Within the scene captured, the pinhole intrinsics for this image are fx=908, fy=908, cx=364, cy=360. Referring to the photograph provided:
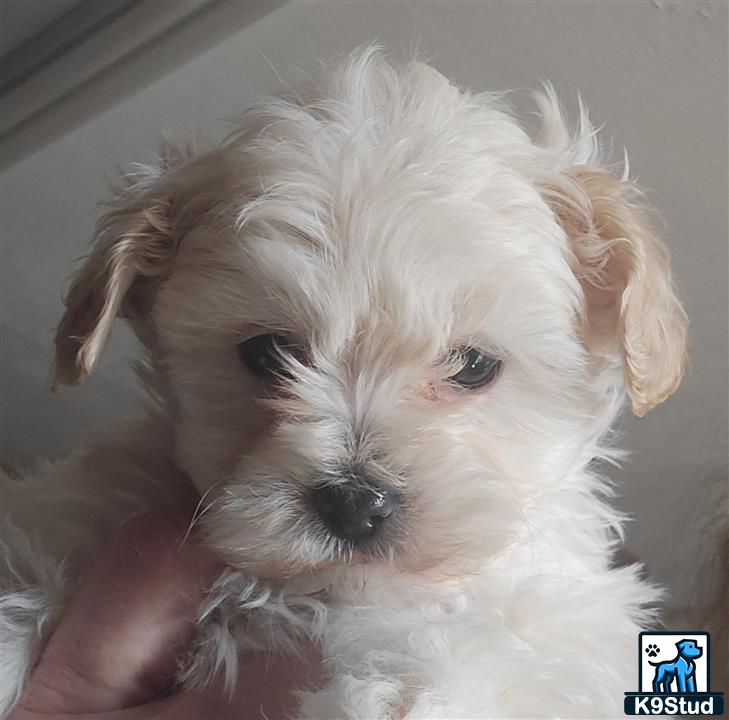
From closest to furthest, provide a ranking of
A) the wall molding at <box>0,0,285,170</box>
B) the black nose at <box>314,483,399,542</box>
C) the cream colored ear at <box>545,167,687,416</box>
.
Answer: the black nose at <box>314,483,399,542</box> → the cream colored ear at <box>545,167,687,416</box> → the wall molding at <box>0,0,285,170</box>

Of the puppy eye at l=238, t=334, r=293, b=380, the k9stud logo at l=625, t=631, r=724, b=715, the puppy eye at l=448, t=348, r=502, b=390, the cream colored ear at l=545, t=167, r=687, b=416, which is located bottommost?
the k9stud logo at l=625, t=631, r=724, b=715

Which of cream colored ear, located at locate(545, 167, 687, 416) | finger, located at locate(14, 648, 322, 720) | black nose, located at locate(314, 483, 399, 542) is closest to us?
black nose, located at locate(314, 483, 399, 542)

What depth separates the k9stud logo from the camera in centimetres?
140

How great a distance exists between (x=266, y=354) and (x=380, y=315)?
0.21m

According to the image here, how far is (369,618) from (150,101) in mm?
1434

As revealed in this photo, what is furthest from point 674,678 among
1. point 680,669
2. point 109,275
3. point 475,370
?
point 109,275

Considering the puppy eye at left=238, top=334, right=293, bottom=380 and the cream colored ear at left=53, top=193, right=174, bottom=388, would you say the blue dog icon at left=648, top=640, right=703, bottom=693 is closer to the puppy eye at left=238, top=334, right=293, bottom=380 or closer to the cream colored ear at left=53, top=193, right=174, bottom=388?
the puppy eye at left=238, top=334, right=293, bottom=380

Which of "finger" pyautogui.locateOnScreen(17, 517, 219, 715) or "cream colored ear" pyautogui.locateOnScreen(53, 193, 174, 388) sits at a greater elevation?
"cream colored ear" pyautogui.locateOnScreen(53, 193, 174, 388)

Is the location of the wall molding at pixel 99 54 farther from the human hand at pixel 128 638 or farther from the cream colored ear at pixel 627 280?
the human hand at pixel 128 638

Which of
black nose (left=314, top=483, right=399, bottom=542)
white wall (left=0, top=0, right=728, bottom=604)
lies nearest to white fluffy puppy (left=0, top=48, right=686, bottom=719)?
black nose (left=314, top=483, right=399, bottom=542)

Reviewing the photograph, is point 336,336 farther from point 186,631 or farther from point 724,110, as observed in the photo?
point 724,110

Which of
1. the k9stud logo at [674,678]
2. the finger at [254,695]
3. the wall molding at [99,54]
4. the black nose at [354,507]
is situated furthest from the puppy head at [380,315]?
the wall molding at [99,54]

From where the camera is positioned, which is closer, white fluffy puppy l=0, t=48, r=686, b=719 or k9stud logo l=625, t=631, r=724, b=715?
white fluffy puppy l=0, t=48, r=686, b=719

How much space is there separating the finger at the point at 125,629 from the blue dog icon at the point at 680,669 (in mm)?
744
